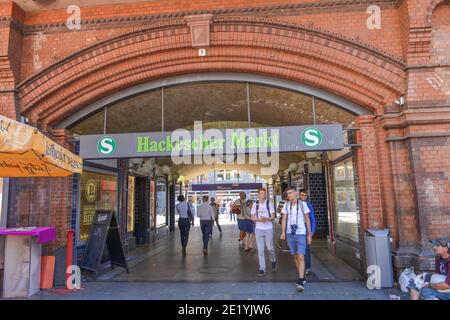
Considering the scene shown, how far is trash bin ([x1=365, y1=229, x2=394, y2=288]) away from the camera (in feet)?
17.7

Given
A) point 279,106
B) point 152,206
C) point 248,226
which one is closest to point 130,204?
point 152,206

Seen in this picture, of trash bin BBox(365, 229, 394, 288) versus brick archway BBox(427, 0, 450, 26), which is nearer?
trash bin BBox(365, 229, 394, 288)

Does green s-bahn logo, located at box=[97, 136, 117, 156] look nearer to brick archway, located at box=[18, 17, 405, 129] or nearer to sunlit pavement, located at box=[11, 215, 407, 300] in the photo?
brick archway, located at box=[18, 17, 405, 129]

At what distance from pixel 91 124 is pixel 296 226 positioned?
5.64 meters

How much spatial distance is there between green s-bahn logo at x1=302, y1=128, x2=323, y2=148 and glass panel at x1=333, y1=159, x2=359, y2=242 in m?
1.56

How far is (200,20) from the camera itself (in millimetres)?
6496

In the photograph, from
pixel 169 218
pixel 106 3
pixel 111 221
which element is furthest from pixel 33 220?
pixel 169 218

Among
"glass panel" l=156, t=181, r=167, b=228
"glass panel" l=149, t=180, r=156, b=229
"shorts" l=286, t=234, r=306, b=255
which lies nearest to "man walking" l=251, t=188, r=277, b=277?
"shorts" l=286, t=234, r=306, b=255

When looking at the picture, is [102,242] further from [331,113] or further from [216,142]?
[331,113]

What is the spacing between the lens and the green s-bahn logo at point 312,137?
5980mm

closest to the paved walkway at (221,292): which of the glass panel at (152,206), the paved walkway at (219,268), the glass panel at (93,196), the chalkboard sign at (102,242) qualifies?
the paved walkway at (219,268)

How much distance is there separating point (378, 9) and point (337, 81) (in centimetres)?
161

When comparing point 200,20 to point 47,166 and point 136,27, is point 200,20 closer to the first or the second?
point 136,27

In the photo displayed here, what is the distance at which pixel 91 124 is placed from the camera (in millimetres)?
8219
